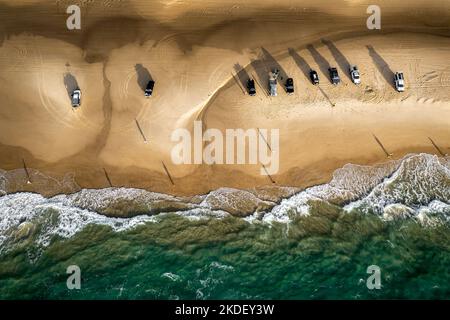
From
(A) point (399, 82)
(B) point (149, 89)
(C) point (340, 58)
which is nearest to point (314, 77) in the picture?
(C) point (340, 58)

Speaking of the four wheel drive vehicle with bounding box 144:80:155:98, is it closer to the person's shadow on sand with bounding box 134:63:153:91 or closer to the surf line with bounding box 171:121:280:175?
the person's shadow on sand with bounding box 134:63:153:91

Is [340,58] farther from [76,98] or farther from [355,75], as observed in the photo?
[76,98]

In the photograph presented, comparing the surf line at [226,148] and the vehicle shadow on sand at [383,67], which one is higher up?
the vehicle shadow on sand at [383,67]

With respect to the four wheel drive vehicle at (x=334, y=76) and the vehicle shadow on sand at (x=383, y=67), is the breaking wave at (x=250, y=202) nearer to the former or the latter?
the vehicle shadow on sand at (x=383, y=67)

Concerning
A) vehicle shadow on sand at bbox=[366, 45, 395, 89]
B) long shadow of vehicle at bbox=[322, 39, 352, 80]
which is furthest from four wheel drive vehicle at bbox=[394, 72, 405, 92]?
long shadow of vehicle at bbox=[322, 39, 352, 80]

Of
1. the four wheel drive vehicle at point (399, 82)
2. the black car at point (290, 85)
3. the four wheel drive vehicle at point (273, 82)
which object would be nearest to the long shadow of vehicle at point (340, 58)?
the four wheel drive vehicle at point (399, 82)

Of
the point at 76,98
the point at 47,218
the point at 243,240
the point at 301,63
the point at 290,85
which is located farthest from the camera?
the point at 301,63
